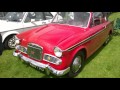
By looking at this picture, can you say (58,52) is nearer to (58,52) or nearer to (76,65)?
(58,52)

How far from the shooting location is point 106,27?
6617 millimetres

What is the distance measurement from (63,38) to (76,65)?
87 cm

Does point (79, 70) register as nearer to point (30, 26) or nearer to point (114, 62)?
point (114, 62)

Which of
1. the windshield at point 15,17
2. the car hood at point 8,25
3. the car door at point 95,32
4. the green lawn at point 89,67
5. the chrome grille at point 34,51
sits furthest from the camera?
the windshield at point 15,17

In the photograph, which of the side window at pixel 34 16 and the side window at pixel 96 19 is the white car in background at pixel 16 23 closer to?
the side window at pixel 34 16

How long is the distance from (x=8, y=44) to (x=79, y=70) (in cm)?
328

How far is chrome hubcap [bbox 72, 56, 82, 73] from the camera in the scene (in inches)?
180

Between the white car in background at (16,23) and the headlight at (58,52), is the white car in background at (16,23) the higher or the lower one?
the higher one

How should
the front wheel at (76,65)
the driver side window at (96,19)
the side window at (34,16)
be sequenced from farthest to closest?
1. the side window at (34,16)
2. the driver side window at (96,19)
3. the front wheel at (76,65)

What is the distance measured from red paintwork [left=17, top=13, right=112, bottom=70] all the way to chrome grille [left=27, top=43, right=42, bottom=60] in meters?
0.11

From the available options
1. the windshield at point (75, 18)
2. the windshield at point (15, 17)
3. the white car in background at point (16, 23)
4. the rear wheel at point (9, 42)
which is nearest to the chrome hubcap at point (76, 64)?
the windshield at point (75, 18)

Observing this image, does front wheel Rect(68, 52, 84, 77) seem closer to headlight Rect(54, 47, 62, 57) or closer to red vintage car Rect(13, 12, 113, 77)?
red vintage car Rect(13, 12, 113, 77)

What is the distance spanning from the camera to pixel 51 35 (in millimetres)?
4766

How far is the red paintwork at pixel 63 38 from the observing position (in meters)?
4.19
